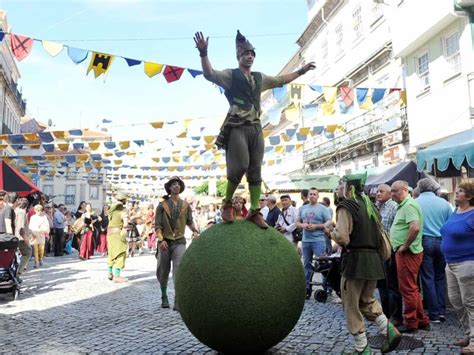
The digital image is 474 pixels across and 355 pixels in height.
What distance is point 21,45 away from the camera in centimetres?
1041

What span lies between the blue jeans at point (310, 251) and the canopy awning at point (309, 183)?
9.25m

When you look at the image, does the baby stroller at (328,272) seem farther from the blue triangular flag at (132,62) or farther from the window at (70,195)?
the window at (70,195)

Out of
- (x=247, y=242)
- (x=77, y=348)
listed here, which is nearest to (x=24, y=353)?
(x=77, y=348)

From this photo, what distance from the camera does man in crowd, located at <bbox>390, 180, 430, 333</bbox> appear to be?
5.80m

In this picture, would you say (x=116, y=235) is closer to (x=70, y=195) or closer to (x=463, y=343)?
(x=463, y=343)

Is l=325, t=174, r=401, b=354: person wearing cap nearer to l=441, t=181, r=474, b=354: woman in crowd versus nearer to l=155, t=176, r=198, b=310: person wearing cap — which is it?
l=441, t=181, r=474, b=354: woman in crowd

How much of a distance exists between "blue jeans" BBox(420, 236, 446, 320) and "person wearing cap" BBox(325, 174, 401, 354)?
2.04 metres

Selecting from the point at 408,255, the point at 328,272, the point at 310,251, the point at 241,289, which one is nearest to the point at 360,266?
the point at 241,289

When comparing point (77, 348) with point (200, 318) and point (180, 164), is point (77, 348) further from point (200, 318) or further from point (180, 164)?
point (180, 164)

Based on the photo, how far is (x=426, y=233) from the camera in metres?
6.37

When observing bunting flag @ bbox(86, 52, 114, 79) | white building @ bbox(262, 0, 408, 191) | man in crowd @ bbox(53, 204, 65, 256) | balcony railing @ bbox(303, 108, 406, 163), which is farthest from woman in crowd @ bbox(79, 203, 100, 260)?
balcony railing @ bbox(303, 108, 406, 163)

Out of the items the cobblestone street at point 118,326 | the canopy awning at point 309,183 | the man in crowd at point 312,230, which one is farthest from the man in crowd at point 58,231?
the man in crowd at point 312,230

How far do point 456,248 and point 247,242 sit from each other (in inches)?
97.7

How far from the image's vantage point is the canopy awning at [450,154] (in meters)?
8.01
